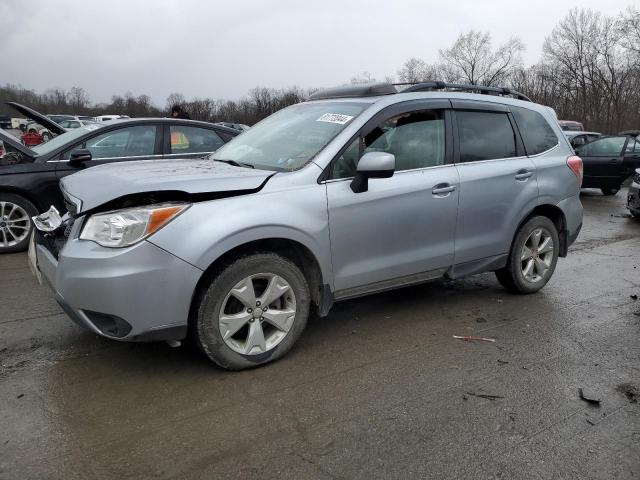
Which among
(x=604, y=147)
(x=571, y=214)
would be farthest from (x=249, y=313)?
(x=604, y=147)

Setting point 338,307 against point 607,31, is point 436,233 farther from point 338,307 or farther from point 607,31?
point 607,31

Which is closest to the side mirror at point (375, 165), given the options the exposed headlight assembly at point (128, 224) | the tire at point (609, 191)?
the exposed headlight assembly at point (128, 224)

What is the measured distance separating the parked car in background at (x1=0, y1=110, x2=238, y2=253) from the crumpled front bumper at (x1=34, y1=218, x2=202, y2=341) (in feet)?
11.8

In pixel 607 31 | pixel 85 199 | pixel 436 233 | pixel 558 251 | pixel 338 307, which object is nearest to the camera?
pixel 85 199

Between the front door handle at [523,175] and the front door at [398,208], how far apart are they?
81cm

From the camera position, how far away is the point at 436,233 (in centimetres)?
420

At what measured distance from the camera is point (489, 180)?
14.8ft

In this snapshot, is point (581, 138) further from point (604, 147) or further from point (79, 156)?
point (79, 156)

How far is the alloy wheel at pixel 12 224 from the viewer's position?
21.0ft

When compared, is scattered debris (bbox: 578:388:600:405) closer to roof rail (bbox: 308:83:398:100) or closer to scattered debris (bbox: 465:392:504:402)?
scattered debris (bbox: 465:392:504:402)

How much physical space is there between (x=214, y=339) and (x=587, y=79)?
51332 mm

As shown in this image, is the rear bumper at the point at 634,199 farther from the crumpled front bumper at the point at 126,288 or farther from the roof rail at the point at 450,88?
the crumpled front bumper at the point at 126,288

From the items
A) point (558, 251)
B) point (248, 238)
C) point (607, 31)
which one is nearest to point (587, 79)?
point (607, 31)

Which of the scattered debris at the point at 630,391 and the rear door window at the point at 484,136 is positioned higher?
the rear door window at the point at 484,136
